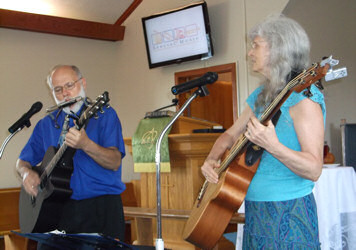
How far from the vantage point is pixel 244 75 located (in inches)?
236

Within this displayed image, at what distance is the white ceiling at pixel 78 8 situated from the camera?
21.3 feet

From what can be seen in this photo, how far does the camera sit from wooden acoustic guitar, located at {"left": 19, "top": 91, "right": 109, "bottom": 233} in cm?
231

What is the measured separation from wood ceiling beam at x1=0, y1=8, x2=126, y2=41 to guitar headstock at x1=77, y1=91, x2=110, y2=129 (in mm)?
4548

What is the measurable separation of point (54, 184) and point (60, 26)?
4.83m

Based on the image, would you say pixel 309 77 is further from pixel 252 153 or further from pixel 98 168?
pixel 98 168

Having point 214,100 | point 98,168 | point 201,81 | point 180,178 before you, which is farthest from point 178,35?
point 201,81

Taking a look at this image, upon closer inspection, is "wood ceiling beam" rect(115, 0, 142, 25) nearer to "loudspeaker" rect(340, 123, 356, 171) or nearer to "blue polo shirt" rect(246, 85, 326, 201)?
"loudspeaker" rect(340, 123, 356, 171)

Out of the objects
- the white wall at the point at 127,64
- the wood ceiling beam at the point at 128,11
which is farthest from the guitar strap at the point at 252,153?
the wood ceiling beam at the point at 128,11

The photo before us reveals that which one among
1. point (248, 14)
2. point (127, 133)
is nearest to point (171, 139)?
point (248, 14)

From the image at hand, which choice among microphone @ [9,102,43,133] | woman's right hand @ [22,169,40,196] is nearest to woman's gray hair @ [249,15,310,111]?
microphone @ [9,102,43,133]

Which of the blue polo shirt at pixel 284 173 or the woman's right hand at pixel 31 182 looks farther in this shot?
the woman's right hand at pixel 31 182

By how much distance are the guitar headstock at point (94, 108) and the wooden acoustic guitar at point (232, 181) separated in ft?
2.01

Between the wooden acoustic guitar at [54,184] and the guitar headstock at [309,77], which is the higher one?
the guitar headstock at [309,77]

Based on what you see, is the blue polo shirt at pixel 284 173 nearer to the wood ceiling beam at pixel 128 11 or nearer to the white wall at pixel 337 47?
the white wall at pixel 337 47
